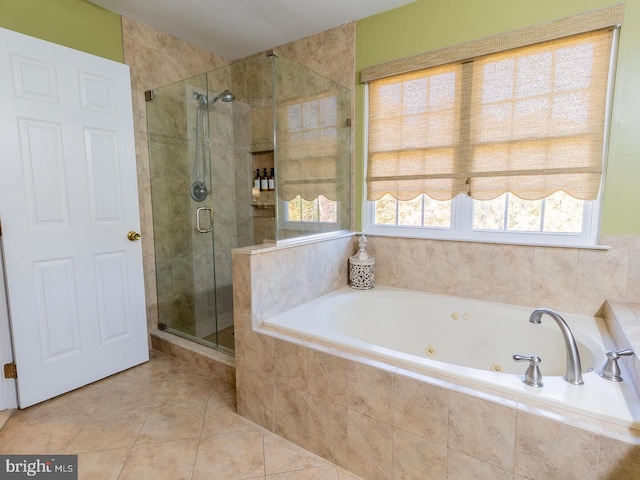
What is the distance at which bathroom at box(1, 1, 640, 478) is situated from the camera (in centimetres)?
177

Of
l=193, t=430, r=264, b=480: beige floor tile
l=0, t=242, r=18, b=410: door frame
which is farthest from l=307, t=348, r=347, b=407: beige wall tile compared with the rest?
l=0, t=242, r=18, b=410: door frame

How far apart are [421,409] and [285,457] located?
729mm

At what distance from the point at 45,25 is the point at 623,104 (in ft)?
10.9

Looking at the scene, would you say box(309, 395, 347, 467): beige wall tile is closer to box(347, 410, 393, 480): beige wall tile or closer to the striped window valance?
box(347, 410, 393, 480): beige wall tile

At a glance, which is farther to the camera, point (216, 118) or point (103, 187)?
point (216, 118)

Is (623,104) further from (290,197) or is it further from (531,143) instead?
(290,197)

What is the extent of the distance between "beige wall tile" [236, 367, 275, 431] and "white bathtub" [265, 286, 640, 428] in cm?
30

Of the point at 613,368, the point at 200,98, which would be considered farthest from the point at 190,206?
the point at 613,368

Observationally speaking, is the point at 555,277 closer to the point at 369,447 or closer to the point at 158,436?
the point at 369,447

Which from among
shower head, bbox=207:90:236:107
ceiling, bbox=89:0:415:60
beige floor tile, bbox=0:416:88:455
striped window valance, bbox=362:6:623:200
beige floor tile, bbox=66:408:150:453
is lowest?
beige floor tile, bbox=66:408:150:453

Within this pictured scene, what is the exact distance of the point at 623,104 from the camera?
1762 millimetres

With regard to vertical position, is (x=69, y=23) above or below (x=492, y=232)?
above

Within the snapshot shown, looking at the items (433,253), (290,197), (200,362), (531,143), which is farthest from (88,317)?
(531,143)

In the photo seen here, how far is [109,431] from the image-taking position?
1771 mm
